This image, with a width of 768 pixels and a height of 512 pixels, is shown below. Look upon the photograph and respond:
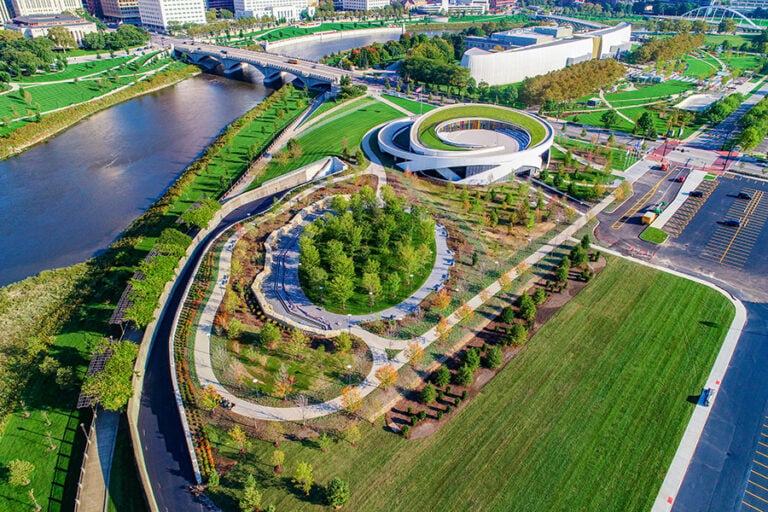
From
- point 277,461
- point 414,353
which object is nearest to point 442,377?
point 414,353

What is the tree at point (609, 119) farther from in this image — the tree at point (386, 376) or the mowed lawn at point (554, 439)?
the tree at point (386, 376)

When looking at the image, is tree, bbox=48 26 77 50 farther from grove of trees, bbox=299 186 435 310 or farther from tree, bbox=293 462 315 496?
tree, bbox=293 462 315 496

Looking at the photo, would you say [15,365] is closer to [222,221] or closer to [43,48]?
Result: [222,221]

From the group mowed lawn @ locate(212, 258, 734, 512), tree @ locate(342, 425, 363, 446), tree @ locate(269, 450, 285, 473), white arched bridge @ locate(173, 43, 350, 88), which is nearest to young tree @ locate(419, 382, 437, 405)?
mowed lawn @ locate(212, 258, 734, 512)

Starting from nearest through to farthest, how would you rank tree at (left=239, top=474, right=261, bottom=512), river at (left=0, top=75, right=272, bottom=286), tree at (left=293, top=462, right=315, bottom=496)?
tree at (left=239, top=474, right=261, bottom=512)
tree at (left=293, top=462, right=315, bottom=496)
river at (left=0, top=75, right=272, bottom=286)

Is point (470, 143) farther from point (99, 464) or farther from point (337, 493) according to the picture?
point (99, 464)

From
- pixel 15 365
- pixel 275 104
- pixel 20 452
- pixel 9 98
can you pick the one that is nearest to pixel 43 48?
pixel 9 98
